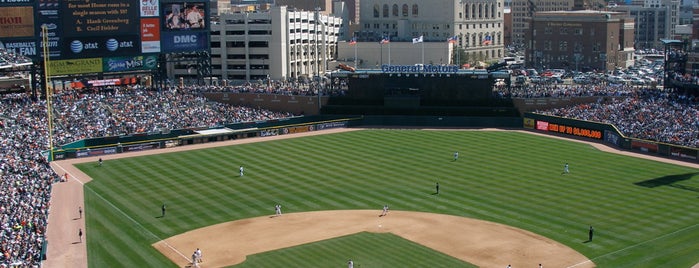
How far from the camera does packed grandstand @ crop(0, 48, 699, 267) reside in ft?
213

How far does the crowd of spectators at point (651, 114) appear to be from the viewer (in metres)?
79.1

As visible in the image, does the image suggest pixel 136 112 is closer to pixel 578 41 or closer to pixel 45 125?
pixel 45 125

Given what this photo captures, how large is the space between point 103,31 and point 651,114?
192 ft

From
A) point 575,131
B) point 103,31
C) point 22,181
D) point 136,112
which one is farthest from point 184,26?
point 575,131

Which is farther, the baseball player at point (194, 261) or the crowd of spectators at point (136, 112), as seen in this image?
the crowd of spectators at point (136, 112)

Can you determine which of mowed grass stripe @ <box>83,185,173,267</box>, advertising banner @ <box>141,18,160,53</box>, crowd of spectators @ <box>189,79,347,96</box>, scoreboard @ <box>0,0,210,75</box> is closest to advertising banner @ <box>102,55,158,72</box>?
scoreboard @ <box>0,0,210,75</box>

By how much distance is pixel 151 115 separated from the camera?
9062cm

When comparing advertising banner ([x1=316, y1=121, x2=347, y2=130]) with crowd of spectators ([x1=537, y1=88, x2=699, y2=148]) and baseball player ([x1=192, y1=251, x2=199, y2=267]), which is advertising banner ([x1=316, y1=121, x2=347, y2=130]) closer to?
crowd of spectators ([x1=537, y1=88, x2=699, y2=148])

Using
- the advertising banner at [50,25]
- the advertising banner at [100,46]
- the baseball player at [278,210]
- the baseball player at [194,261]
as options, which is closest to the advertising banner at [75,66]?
the advertising banner at [100,46]

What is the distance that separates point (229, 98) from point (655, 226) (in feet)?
202

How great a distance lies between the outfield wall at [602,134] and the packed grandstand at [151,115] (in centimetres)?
137

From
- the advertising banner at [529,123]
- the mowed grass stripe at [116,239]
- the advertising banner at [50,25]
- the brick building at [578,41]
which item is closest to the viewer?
the mowed grass stripe at [116,239]

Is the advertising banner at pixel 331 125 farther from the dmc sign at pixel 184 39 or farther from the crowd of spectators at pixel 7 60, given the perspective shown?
the crowd of spectators at pixel 7 60

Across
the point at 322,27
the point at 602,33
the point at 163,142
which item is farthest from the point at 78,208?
the point at 602,33
